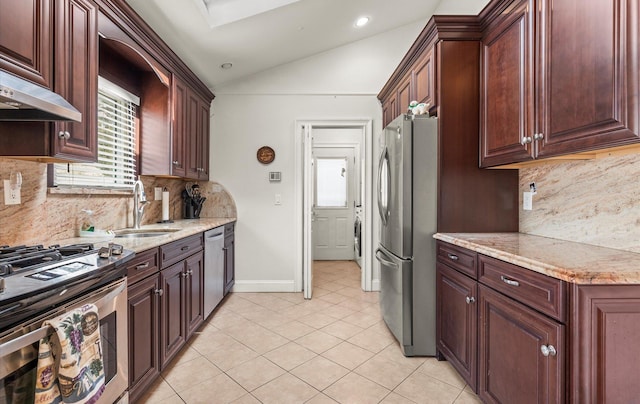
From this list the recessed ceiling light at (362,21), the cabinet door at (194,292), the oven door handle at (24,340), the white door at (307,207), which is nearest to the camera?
the oven door handle at (24,340)

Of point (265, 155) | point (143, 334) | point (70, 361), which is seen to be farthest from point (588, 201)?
point (265, 155)

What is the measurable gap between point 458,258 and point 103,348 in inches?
A: 74.5

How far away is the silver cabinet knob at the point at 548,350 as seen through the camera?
1.16 meters

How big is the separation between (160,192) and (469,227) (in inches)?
110

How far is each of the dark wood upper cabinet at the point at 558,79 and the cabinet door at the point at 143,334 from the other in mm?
2263

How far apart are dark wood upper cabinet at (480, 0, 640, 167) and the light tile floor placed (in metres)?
1.51

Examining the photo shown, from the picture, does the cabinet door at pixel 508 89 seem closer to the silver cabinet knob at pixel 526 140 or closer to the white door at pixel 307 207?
the silver cabinet knob at pixel 526 140

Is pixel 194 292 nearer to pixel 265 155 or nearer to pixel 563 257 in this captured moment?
pixel 265 155

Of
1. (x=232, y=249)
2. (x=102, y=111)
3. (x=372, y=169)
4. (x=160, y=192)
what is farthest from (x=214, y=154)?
(x=372, y=169)

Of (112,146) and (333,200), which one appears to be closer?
(112,146)

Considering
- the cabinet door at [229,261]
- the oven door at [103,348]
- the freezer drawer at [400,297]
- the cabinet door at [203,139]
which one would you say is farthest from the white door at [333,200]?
the oven door at [103,348]

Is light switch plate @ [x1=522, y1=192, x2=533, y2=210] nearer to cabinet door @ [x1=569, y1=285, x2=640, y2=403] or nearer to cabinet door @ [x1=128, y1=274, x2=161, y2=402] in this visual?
cabinet door @ [x1=569, y1=285, x2=640, y2=403]

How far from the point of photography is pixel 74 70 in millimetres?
1496

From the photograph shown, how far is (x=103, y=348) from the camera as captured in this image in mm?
Result: 1286
